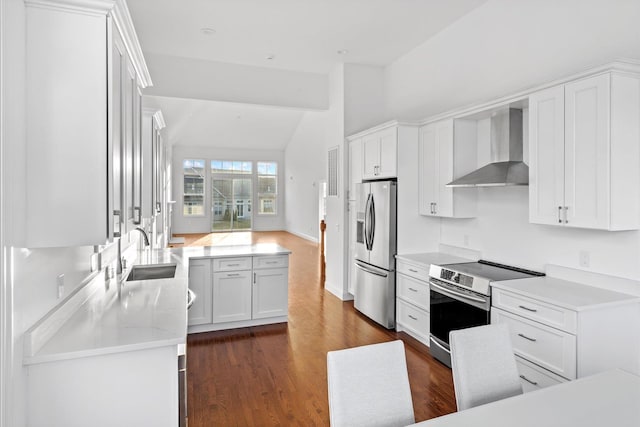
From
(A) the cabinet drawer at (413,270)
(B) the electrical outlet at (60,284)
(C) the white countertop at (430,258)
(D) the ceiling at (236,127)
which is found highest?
(D) the ceiling at (236,127)

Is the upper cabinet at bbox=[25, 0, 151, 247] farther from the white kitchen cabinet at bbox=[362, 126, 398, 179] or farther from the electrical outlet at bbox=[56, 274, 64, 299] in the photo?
the white kitchen cabinet at bbox=[362, 126, 398, 179]

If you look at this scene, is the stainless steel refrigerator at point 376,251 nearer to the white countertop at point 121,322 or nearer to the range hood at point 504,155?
the range hood at point 504,155

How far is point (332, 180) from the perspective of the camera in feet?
19.4

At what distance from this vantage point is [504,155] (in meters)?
3.34

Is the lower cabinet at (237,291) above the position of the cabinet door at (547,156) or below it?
below

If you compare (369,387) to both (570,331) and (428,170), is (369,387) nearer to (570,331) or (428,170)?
(570,331)

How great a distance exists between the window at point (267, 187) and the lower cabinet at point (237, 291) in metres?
10.3

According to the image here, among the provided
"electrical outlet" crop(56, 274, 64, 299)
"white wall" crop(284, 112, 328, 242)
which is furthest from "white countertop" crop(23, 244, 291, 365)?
"white wall" crop(284, 112, 328, 242)

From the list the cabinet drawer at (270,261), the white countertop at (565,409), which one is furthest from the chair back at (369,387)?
the cabinet drawer at (270,261)

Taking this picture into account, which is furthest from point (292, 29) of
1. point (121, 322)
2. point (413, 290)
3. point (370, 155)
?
point (121, 322)

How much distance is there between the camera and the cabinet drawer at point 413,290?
3.82m

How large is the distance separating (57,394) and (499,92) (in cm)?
409

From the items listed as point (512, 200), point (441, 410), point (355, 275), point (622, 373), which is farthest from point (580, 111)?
point (355, 275)

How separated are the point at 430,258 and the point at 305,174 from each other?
340 inches
